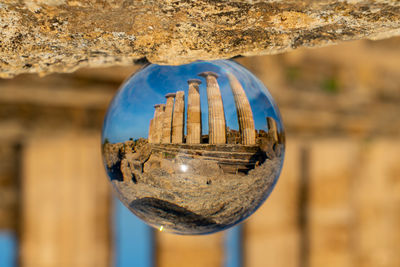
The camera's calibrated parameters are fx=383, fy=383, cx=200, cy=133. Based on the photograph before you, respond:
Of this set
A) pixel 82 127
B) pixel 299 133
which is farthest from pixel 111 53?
pixel 299 133

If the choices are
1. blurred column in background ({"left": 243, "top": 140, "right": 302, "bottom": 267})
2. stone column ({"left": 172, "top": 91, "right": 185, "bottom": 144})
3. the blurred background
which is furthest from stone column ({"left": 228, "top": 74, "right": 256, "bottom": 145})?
blurred column in background ({"left": 243, "top": 140, "right": 302, "bottom": 267})

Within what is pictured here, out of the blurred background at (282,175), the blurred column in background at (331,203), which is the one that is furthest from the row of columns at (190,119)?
the blurred column in background at (331,203)

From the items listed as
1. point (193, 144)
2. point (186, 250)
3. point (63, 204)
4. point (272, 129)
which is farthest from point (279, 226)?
point (193, 144)

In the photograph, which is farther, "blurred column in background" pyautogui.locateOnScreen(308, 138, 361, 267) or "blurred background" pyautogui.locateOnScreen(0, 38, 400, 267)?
"blurred column in background" pyautogui.locateOnScreen(308, 138, 361, 267)

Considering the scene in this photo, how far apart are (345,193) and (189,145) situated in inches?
137

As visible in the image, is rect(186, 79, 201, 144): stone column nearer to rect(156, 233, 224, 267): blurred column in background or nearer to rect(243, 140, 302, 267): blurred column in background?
rect(156, 233, 224, 267): blurred column in background

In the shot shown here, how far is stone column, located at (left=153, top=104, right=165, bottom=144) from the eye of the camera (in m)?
0.75

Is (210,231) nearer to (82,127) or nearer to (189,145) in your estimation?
(189,145)

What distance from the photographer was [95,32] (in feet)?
2.36

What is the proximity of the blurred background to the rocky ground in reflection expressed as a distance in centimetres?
179

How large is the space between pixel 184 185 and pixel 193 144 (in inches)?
3.3

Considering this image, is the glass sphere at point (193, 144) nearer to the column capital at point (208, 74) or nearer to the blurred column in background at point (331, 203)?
the column capital at point (208, 74)

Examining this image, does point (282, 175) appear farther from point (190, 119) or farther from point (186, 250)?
point (190, 119)

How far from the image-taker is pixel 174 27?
0.73 m
